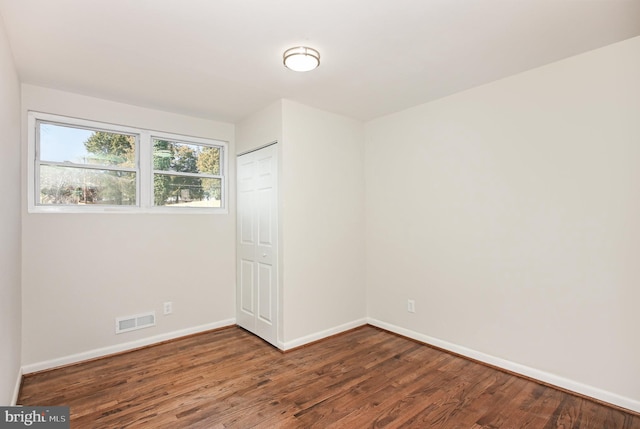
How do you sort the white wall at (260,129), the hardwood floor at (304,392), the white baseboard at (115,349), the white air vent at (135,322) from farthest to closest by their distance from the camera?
1. the white wall at (260,129)
2. the white air vent at (135,322)
3. the white baseboard at (115,349)
4. the hardwood floor at (304,392)

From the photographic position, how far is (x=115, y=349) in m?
3.19

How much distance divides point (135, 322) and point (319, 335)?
192 centimetres

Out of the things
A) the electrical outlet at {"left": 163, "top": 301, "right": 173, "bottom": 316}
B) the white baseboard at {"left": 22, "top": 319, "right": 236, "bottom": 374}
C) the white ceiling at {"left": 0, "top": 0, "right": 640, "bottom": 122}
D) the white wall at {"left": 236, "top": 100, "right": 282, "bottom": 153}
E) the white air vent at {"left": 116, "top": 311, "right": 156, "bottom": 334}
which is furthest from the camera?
the electrical outlet at {"left": 163, "top": 301, "right": 173, "bottom": 316}

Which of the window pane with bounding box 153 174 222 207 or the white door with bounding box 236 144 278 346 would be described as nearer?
the white door with bounding box 236 144 278 346

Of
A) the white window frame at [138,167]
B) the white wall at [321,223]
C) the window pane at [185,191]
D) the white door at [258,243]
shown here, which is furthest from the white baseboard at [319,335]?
the window pane at [185,191]

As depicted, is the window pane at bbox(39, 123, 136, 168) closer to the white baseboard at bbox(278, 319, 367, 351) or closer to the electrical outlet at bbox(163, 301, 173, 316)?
the electrical outlet at bbox(163, 301, 173, 316)

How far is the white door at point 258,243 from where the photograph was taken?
341 centimetres

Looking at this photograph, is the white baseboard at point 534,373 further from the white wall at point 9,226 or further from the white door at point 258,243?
the white wall at point 9,226

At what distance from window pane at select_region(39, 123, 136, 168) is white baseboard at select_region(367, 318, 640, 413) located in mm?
3548

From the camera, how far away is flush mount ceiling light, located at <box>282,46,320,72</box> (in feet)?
7.45

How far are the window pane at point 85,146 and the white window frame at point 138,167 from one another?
0.16 ft

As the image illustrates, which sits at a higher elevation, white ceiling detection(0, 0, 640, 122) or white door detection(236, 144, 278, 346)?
white ceiling detection(0, 0, 640, 122)

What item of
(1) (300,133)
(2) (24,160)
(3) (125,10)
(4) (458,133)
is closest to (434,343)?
(4) (458,133)

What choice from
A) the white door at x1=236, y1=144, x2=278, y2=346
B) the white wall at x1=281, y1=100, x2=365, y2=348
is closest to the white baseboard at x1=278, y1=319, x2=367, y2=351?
the white wall at x1=281, y1=100, x2=365, y2=348
